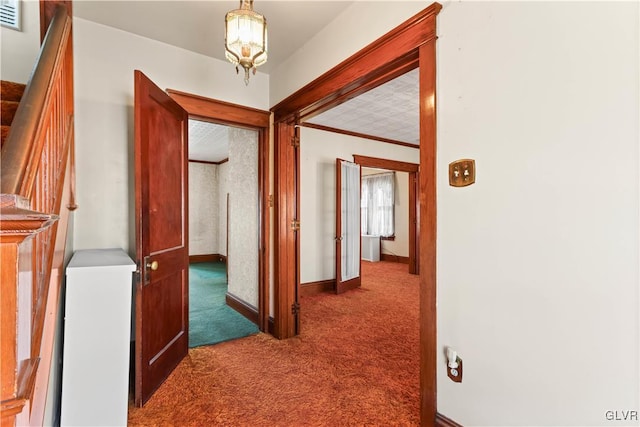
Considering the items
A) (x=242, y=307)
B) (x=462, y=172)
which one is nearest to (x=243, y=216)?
(x=242, y=307)

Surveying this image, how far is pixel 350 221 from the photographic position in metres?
5.17

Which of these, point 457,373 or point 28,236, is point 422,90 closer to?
point 457,373

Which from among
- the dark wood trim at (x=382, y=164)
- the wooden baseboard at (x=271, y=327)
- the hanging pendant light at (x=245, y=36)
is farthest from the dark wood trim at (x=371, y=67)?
the dark wood trim at (x=382, y=164)

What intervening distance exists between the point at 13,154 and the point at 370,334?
9.77 feet

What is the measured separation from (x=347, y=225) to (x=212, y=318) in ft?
8.27

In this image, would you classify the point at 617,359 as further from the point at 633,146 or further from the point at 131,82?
the point at 131,82

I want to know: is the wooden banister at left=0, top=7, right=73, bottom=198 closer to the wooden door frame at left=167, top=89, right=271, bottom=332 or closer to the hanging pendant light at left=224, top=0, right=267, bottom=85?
the hanging pendant light at left=224, top=0, right=267, bottom=85

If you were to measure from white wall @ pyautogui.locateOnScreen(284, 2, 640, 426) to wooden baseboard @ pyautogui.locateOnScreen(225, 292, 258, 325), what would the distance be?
2.27 m

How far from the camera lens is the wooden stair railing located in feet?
2.06

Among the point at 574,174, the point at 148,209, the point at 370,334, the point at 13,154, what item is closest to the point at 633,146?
the point at 574,174

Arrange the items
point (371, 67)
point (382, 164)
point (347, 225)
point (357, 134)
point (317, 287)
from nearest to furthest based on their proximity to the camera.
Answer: point (371, 67)
point (317, 287)
point (347, 225)
point (357, 134)
point (382, 164)

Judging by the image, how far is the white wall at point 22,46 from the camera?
1953 millimetres

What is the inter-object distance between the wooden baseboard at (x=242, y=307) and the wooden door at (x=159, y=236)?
2.96ft

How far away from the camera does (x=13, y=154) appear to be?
835 millimetres
